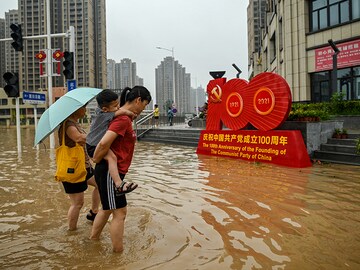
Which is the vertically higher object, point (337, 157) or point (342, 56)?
point (342, 56)

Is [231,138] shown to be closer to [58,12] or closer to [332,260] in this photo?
[332,260]

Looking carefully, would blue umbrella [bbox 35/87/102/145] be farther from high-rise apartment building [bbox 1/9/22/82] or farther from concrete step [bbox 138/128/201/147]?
high-rise apartment building [bbox 1/9/22/82]

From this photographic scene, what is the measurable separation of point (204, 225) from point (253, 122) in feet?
21.0

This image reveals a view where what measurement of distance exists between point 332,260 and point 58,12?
27.9 m

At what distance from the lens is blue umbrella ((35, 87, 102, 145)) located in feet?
11.8

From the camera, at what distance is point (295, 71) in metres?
21.8

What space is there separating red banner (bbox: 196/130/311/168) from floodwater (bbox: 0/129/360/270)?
4.05 feet

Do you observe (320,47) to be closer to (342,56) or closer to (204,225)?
(342,56)

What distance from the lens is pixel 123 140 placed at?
10.8 ft

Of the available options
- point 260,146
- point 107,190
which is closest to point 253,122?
point 260,146

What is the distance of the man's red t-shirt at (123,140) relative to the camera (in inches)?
122

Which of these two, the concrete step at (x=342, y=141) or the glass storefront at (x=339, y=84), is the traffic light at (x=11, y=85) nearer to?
the concrete step at (x=342, y=141)

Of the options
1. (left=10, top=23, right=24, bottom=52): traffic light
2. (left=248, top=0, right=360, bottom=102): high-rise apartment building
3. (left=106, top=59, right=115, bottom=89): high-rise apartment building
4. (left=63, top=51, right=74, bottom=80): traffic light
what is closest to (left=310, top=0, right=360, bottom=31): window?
(left=248, top=0, right=360, bottom=102): high-rise apartment building

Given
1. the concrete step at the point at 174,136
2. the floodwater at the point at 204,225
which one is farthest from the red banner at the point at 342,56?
the floodwater at the point at 204,225
